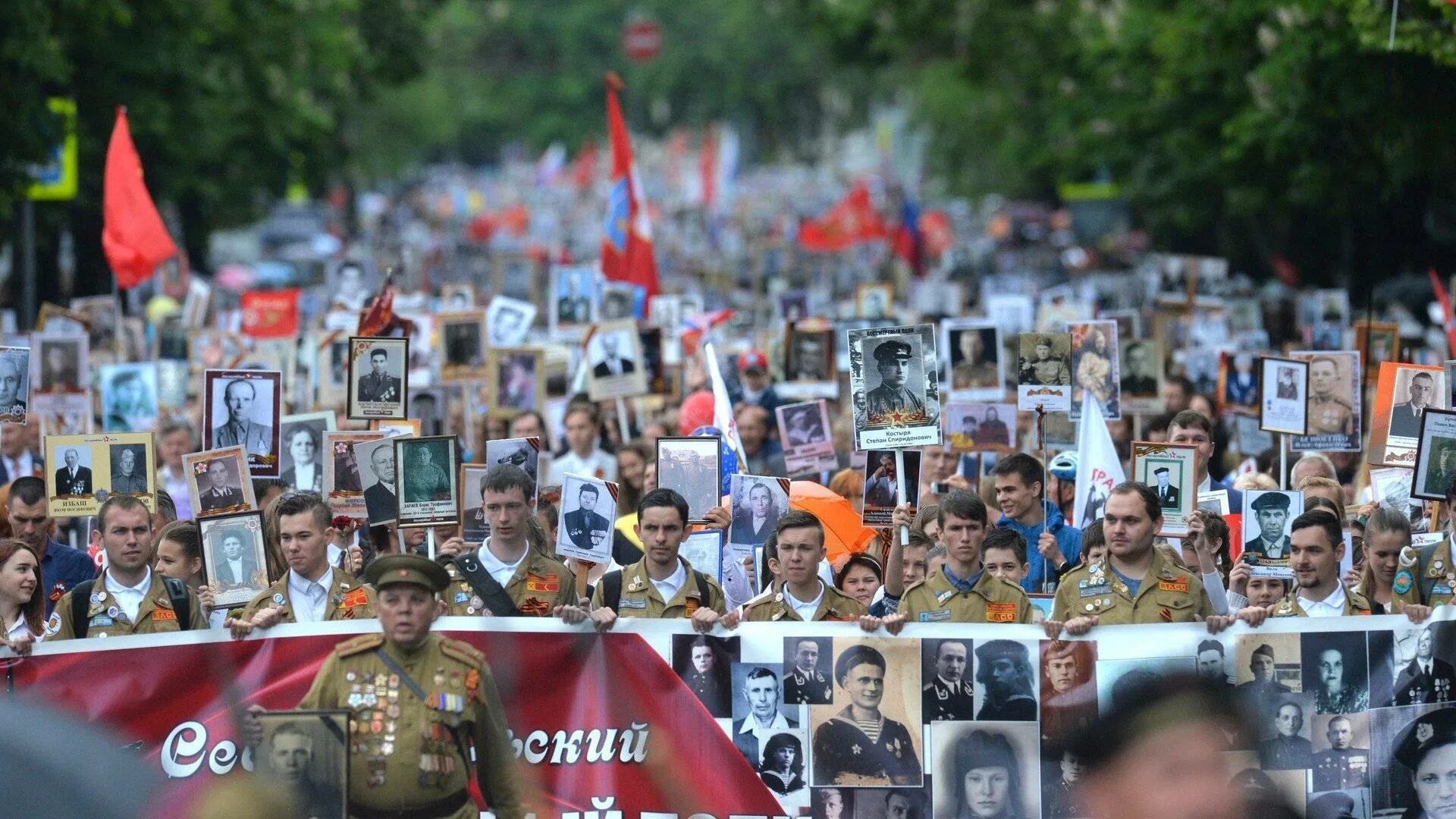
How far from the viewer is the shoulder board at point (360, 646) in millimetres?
7078

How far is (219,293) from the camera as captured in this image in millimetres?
26266

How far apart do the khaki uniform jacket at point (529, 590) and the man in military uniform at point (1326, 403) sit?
193 inches

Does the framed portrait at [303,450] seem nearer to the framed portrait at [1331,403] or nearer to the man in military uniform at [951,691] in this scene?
the man in military uniform at [951,691]

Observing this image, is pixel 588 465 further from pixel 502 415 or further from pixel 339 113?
pixel 339 113

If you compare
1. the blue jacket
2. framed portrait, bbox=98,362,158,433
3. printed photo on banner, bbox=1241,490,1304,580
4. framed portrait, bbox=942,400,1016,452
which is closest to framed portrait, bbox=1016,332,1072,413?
the blue jacket

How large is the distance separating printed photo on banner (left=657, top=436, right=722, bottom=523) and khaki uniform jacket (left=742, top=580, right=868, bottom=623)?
1.53 meters

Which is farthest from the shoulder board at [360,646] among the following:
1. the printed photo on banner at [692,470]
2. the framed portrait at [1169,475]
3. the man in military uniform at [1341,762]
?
the framed portrait at [1169,475]

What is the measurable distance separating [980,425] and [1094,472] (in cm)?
175

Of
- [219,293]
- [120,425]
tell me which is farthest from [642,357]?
[219,293]

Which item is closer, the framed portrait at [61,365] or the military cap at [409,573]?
the military cap at [409,573]

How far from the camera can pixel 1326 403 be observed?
1210 cm

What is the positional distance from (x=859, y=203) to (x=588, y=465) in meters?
26.0

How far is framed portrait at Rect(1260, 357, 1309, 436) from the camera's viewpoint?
11922mm

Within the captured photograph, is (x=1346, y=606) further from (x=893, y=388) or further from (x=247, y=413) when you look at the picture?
(x=247, y=413)
